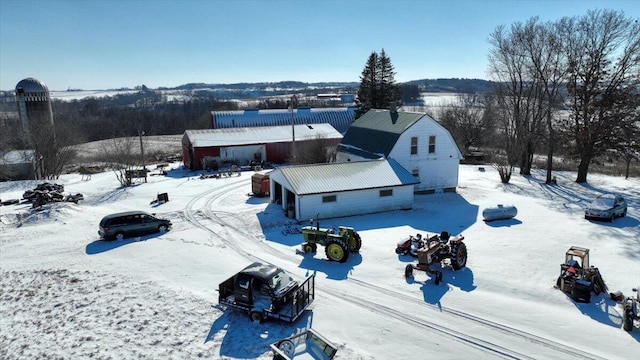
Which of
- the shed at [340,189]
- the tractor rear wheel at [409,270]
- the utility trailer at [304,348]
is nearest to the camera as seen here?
the utility trailer at [304,348]

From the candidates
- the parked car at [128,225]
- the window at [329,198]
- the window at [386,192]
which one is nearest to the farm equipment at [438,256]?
the window at [329,198]

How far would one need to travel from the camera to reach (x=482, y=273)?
59.7 feet

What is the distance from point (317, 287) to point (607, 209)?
Result: 1953 cm

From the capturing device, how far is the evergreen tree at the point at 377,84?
6288 centimetres

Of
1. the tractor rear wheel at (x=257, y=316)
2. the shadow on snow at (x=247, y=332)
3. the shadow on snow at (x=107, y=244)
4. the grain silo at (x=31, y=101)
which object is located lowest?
the shadow on snow at (x=247, y=332)

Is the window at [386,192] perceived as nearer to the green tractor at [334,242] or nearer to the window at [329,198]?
the window at [329,198]

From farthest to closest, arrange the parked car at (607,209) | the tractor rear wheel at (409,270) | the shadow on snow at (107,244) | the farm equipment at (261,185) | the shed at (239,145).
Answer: the shed at (239,145) → the farm equipment at (261,185) → the parked car at (607,209) → the shadow on snow at (107,244) → the tractor rear wheel at (409,270)

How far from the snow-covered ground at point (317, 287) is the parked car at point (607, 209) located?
1.90ft

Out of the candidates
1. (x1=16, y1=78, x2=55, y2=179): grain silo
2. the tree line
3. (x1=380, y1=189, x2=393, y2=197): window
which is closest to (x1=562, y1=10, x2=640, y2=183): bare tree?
the tree line

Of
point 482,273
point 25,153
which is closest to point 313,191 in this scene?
point 482,273

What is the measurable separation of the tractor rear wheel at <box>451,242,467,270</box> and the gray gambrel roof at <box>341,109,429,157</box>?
1389 cm

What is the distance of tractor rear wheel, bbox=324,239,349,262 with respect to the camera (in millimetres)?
19078

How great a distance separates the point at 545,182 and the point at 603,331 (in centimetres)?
2803

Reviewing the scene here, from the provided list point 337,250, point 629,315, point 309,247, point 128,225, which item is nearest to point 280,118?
point 128,225
